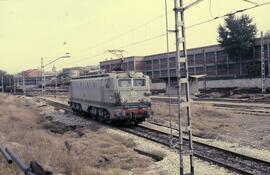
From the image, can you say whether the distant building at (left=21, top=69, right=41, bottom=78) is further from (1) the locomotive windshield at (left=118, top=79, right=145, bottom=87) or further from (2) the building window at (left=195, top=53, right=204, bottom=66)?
(1) the locomotive windshield at (left=118, top=79, right=145, bottom=87)

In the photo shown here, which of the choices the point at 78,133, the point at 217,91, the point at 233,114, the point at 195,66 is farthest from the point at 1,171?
the point at 195,66

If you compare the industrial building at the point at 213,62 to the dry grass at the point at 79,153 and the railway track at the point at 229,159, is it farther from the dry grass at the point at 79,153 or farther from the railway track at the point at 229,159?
the railway track at the point at 229,159

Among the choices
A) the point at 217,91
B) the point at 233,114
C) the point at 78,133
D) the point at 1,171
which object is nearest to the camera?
the point at 1,171

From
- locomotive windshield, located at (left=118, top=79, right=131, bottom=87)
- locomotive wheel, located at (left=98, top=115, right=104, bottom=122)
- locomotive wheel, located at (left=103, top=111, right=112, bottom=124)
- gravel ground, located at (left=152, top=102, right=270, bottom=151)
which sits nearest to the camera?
gravel ground, located at (left=152, top=102, right=270, bottom=151)

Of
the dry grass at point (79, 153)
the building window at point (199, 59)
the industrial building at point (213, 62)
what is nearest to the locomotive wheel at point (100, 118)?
the dry grass at point (79, 153)

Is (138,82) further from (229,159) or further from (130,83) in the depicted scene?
(229,159)

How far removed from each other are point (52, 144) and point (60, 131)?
7295 mm

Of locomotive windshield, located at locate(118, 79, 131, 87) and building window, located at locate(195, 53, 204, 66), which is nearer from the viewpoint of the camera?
locomotive windshield, located at locate(118, 79, 131, 87)

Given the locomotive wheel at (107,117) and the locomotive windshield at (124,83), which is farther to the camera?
the locomotive wheel at (107,117)

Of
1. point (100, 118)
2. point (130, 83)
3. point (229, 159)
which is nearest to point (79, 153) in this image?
point (229, 159)

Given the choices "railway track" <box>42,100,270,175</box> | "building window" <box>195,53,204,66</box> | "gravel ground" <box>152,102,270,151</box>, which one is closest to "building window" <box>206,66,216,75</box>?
"building window" <box>195,53,204,66</box>

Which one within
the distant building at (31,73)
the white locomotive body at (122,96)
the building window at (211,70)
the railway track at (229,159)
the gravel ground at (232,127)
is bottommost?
the gravel ground at (232,127)

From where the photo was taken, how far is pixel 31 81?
168 m

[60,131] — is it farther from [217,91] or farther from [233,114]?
[217,91]
